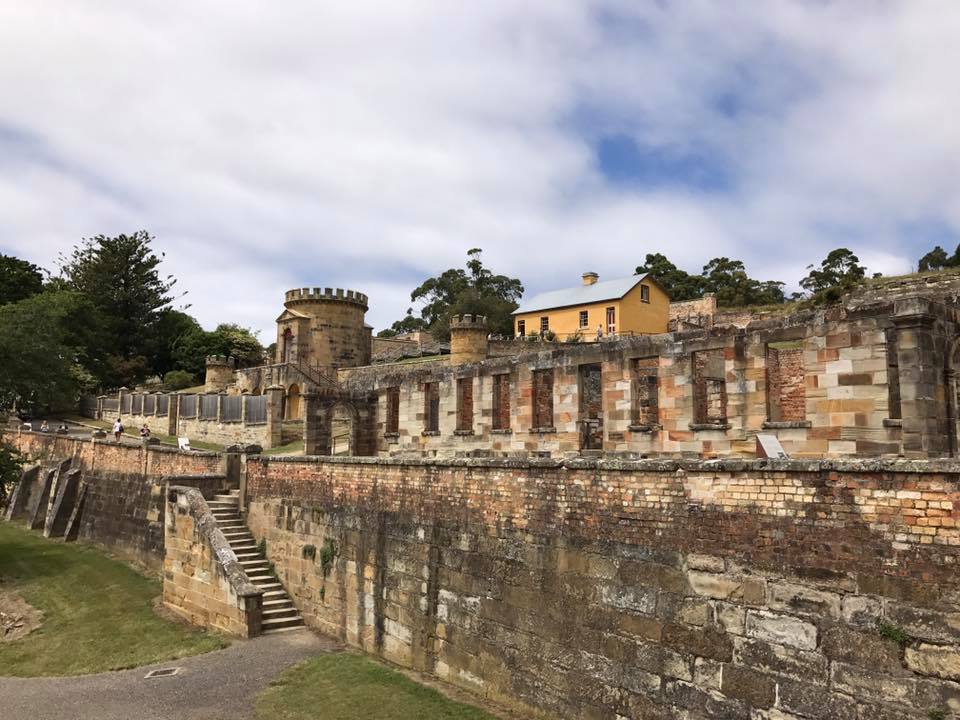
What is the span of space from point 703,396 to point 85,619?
1480 centimetres

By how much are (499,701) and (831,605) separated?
5197mm

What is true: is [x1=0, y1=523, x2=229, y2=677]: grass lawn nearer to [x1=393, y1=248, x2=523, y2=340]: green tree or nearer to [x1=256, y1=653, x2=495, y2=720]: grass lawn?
[x1=256, y1=653, x2=495, y2=720]: grass lawn

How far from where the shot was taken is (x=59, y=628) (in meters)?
16.6

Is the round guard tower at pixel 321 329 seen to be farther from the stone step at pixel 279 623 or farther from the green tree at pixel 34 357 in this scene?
the stone step at pixel 279 623

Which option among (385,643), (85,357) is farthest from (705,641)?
(85,357)

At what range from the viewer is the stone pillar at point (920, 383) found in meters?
9.10

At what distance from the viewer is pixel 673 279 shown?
66.9m

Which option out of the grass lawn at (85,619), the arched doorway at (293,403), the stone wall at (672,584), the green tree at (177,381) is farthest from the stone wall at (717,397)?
the green tree at (177,381)

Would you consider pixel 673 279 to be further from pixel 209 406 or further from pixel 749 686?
pixel 749 686

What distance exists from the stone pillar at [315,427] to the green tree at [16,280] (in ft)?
141

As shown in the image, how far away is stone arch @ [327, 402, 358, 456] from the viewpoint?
1806 cm

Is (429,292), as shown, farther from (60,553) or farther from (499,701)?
(499,701)

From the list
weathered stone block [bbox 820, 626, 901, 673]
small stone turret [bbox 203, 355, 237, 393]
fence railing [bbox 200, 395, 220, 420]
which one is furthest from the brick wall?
small stone turret [bbox 203, 355, 237, 393]

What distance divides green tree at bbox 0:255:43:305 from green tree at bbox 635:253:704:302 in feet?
159
